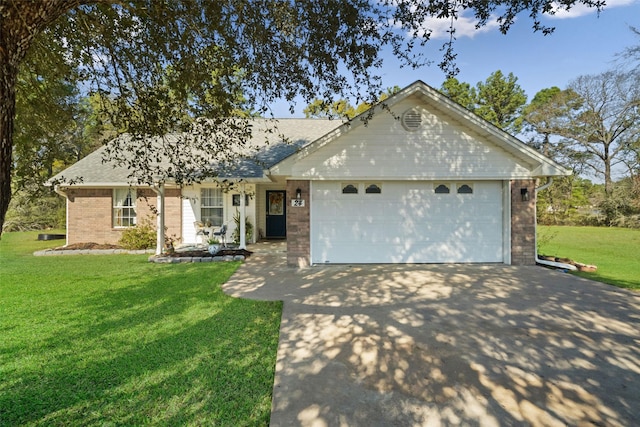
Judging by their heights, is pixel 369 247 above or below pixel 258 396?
above

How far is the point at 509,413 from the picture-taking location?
2889mm

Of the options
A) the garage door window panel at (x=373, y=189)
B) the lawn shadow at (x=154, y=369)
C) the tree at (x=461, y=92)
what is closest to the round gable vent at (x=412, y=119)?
the garage door window panel at (x=373, y=189)

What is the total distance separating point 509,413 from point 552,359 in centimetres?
147

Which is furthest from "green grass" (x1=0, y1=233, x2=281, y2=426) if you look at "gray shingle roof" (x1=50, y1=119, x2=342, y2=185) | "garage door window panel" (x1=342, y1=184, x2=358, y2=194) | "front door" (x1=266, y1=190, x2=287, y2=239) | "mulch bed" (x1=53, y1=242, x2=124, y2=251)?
"front door" (x1=266, y1=190, x2=287, y2=239)

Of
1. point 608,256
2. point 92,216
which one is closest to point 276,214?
point 92,216

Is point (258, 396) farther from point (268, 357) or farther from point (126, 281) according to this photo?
point (126, 281)

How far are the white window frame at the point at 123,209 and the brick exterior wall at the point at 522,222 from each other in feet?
46.1

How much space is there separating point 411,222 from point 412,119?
2.92 meters

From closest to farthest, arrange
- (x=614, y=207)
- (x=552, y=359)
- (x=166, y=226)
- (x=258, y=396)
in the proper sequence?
(x=258, y=396) → (x=552, y=359) → (x=166, y=226) → (x=614, y=207)

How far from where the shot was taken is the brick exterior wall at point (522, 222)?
9.27 metres

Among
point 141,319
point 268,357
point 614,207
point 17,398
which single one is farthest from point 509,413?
point 614,207

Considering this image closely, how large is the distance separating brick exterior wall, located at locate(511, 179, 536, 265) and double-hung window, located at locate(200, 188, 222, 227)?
1058 cm

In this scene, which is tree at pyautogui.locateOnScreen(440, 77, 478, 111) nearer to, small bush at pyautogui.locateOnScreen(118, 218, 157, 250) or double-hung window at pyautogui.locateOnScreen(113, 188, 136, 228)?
double-hung window at pyautogui.locateOnScreen(113, 188, 136, 228)

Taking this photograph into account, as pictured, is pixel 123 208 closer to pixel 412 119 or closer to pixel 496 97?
pixel 412 119
